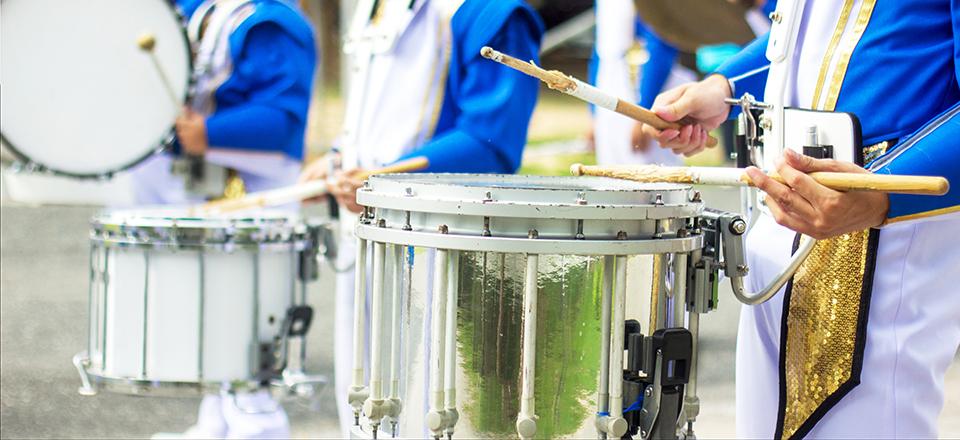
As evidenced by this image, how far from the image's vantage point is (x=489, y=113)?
137 inches

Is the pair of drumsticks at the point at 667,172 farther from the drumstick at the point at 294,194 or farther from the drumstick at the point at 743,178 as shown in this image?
the drumstick at the point at 294,194

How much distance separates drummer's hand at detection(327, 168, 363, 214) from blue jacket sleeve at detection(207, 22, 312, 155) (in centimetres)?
94

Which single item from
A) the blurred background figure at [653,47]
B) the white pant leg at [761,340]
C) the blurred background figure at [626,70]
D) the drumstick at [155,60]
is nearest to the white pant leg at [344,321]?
the drumstick at [155,60]

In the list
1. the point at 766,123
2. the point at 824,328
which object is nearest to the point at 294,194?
the point at 766,123

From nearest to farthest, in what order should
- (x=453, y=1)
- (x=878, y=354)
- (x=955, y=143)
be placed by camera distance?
(x=955, y=143) < (x=878, y=354) < (x=453, y=1)

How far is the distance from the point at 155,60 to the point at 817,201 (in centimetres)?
274

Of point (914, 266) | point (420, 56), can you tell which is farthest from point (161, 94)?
point (914, 266)

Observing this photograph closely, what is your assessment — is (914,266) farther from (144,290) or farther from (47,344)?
(47,344)

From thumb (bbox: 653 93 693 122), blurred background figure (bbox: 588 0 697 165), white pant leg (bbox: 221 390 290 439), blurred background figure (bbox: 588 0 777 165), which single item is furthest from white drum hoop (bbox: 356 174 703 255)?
blurred background figure (bbox: 588 0 697 165)

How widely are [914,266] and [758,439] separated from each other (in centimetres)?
46

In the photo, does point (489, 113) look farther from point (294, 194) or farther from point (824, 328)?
point (824, 328)

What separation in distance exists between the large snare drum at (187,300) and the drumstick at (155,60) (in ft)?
2.46

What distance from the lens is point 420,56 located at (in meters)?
3.56

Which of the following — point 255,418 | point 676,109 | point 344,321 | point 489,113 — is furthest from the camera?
point 255,418
